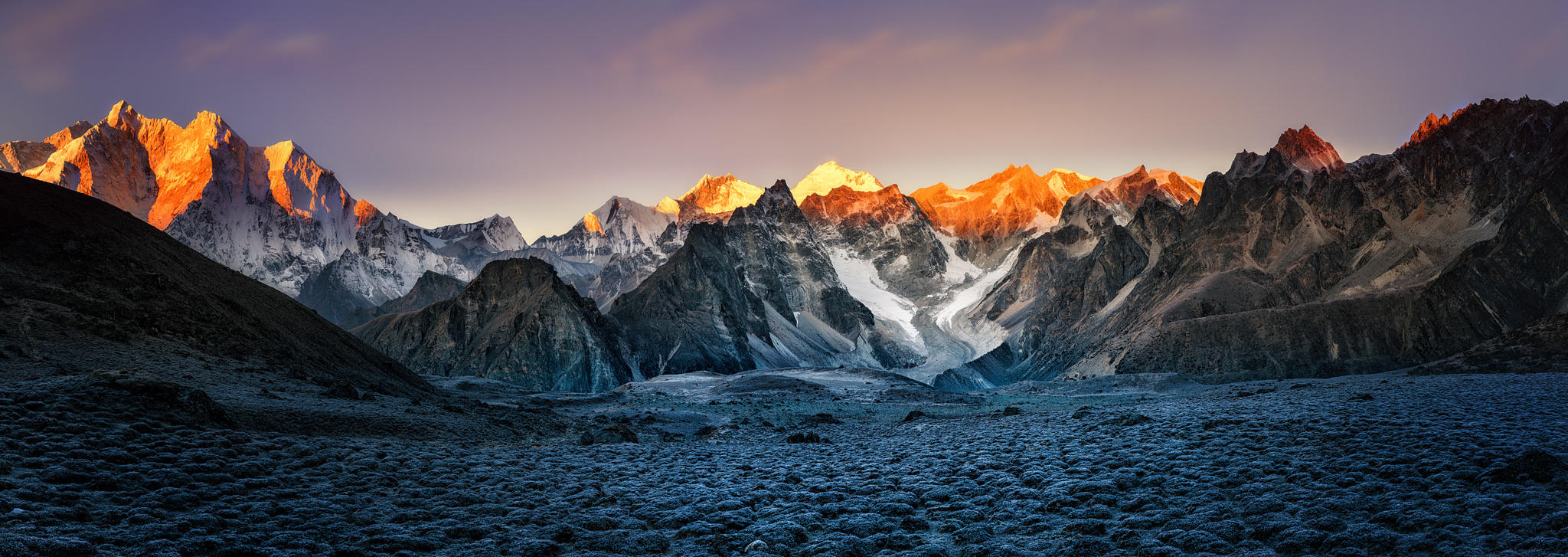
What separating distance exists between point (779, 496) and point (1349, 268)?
155 meters

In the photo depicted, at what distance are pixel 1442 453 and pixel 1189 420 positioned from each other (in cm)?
1424

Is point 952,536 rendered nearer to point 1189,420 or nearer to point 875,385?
point 1189,420

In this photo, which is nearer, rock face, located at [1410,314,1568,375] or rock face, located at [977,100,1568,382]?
rock face, located at [1410,314,1568,375]

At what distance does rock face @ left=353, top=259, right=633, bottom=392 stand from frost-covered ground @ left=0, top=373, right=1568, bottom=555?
331ft

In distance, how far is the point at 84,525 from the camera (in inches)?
502

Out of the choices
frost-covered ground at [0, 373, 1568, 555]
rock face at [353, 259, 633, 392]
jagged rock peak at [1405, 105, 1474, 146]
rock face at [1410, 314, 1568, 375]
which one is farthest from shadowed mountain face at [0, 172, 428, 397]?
jagged rock peak at [1405, 105, 1474, 146]

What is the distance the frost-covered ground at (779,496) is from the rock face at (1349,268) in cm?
9609

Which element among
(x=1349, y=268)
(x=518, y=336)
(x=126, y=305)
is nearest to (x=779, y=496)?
(x=126, y=305)

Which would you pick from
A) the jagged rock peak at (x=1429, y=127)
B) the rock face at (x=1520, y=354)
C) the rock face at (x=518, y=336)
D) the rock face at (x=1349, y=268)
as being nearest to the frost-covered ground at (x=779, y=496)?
the rock face at (x=1520, y=354)

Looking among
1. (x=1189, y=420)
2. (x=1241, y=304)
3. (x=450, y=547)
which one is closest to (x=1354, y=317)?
(x=1241, y=304)

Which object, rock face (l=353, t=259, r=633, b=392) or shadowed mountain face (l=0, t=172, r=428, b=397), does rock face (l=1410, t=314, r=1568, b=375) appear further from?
rock face (l=353, t=259, r=633, b=392)

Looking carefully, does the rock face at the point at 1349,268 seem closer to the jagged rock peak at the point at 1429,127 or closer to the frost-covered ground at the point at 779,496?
the jagged rock peak at the point at 1429,127

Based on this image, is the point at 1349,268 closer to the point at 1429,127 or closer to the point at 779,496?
the point at 1429,127

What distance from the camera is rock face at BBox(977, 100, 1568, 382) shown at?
103 m
